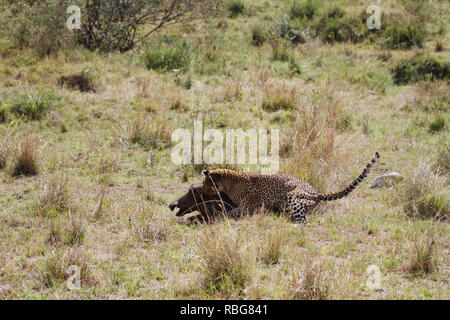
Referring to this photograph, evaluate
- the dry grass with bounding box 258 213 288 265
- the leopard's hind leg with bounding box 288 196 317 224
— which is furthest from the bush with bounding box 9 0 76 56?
the dry grass with bounding box 258 213 288 265

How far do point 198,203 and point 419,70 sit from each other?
9489 millimetres

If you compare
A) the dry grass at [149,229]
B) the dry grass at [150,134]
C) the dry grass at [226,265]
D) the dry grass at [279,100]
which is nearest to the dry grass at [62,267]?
the dry grass at [149,229]

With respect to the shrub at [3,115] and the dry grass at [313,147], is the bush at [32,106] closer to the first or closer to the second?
the shrub at [3,115]

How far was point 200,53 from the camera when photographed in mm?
15484

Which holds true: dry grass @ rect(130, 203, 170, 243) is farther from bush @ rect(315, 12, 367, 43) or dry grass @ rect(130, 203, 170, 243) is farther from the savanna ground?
bush @ rect(315, 12, 367, 43)

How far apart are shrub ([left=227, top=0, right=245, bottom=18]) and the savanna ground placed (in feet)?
5.49

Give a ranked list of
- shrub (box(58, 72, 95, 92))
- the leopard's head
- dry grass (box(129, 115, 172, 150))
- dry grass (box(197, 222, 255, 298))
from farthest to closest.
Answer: shrub (box(58, 72, 95, 92)), dry grass (box(129, 115, 172, 150)), the leopard's head, dry grass (box(197, 222, 255, 298))

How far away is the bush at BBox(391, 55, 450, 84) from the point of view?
13734 mm

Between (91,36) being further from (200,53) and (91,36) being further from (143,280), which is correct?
(143,280)

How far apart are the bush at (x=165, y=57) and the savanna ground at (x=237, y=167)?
0.05m

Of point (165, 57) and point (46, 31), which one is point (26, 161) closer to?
point (165, 57)

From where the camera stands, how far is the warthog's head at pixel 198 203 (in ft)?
22.5

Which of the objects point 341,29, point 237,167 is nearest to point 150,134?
point 237,167

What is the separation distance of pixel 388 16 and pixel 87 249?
15.5 meters
